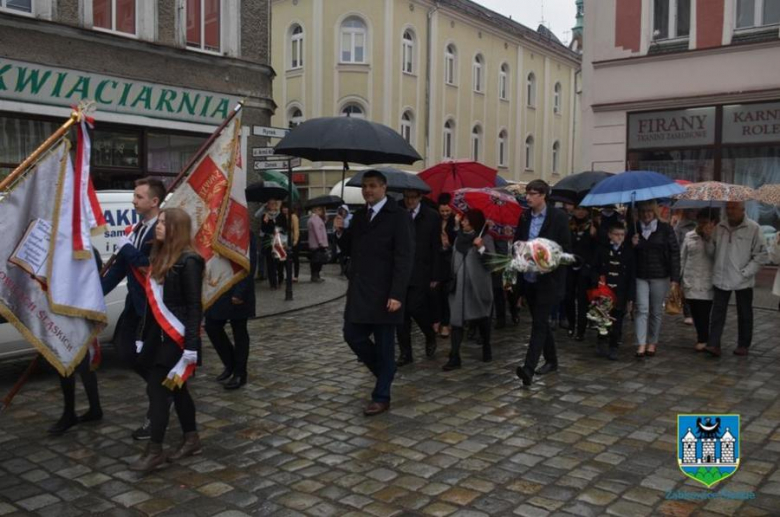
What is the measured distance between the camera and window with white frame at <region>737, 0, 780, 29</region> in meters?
15.1

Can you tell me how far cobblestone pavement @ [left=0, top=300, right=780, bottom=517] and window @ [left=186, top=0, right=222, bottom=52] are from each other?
351 inches

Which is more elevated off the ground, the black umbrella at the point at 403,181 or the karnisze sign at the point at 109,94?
the karnisze sign at the point at 109,94

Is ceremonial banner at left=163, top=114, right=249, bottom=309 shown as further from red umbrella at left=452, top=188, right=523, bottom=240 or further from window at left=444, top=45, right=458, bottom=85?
window at left=444, top=45, right=458, bottom=85

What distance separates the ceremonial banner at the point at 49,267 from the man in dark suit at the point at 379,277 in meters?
1.92

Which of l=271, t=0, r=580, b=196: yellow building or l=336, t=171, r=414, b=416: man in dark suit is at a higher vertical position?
l=271, t=0, r=580, b=196: yellow building

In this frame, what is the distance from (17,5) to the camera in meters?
12.2

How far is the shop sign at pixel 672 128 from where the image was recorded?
15875mm

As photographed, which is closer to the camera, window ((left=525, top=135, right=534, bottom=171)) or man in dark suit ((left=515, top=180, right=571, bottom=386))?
man in dark suit ((left=515, top=180, right=571, bottom=386))

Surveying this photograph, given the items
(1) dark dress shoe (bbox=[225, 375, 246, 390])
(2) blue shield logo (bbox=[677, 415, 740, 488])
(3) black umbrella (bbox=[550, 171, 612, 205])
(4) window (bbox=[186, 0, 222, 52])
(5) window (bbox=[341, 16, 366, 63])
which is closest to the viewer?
(2) blue shield logo (bbox=[677, 415, 740, 488])

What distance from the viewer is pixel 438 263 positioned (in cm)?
790

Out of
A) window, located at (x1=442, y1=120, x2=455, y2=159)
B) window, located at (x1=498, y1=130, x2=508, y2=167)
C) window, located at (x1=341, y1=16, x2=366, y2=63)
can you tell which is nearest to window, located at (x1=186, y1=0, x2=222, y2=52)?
window, located at (x1=341, y1=16, x2=366, y2=63)

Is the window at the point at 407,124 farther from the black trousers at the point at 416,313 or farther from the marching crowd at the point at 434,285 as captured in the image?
the black trousers at the point at 416,313

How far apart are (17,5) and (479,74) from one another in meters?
26.9

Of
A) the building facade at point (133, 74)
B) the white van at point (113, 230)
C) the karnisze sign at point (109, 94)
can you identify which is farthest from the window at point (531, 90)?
the white van at point (113, 230)
